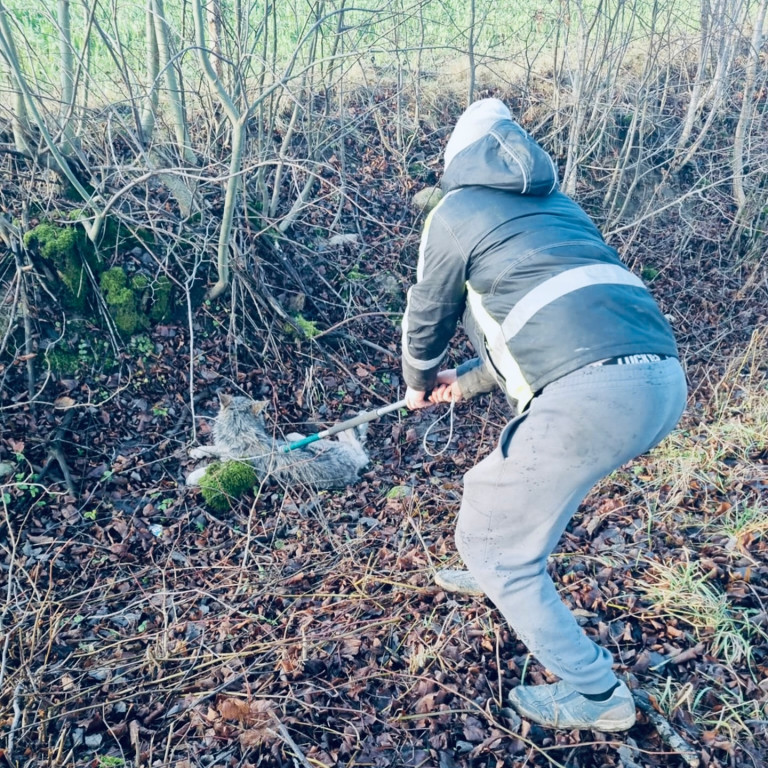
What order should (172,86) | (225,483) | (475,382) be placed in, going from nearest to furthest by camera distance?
(475,382) < (225,483) < (172,86)

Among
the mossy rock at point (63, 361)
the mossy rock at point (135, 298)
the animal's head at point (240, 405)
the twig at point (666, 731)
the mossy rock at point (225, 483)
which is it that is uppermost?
the mossy rock at point (135, 298)

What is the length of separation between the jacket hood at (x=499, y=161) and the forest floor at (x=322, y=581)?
243 centimetres

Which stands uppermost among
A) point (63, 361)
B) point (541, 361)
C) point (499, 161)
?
point (499, 161)

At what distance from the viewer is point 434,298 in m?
2.93

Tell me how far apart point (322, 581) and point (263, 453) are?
3.97ft

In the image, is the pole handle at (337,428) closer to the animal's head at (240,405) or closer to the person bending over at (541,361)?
the animal's head at (240,405)

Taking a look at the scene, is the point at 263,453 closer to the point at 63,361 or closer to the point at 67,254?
the point at 63,361

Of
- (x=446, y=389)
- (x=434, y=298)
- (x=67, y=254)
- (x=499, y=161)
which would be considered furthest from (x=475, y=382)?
(x=67, y=254)

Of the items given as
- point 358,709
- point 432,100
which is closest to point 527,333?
point 358,709

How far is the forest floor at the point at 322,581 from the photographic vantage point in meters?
3.07

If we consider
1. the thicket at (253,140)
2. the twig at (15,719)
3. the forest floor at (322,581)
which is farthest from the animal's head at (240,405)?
the twig at (15,719)

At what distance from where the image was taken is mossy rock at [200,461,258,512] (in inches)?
188

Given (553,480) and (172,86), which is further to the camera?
(172,86)

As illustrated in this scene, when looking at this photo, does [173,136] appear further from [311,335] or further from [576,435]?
[576,435]
